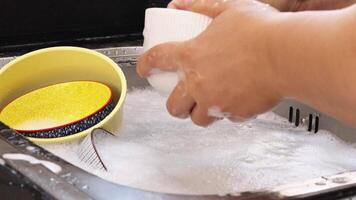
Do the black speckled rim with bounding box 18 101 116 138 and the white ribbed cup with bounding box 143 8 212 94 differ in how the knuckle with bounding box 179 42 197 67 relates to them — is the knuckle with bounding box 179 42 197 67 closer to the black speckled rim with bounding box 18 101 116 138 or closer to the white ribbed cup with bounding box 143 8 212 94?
the white ribbed cup with bounding box 143 8 212 94

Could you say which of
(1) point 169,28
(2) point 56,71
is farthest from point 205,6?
(2) point 56,71

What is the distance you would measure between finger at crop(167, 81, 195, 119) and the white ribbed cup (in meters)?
0.02

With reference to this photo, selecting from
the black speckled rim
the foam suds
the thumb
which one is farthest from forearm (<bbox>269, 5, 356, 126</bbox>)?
the black speckled rim

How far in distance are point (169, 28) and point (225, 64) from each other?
122 mm

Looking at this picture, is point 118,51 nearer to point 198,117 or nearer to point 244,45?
point 198,117

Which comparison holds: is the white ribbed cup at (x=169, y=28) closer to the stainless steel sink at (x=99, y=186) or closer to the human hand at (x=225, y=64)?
the human hand at (x=225, y=64)

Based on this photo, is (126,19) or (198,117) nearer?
(198,117)

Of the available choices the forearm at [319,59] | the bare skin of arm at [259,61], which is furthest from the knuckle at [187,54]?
the forearm at [319,59]

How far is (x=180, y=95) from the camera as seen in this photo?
0.73m

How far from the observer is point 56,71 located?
102 cm

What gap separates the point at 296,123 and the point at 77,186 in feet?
1.93

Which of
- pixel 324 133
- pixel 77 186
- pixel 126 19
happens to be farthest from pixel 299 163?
pixel 126 19

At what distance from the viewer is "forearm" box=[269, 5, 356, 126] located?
0.52 metres

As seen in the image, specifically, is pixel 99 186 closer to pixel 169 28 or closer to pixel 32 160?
pixel 32 160
